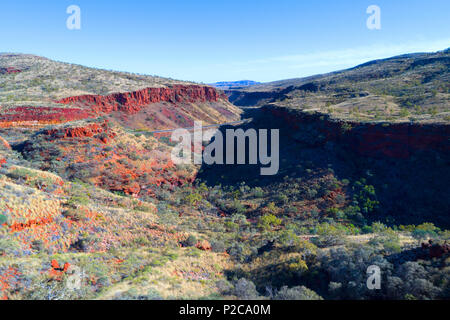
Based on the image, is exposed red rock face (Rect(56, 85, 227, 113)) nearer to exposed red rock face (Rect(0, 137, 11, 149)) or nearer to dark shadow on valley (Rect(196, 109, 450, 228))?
exposed red rock face (Rect(0, 137, 11, 149))

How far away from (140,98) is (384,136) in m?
46.2

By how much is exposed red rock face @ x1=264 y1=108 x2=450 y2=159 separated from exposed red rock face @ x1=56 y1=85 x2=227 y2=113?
3684 cm

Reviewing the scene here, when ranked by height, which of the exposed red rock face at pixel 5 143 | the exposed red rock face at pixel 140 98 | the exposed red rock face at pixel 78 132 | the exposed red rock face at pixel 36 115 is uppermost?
the exposed red rock face at pixel 140 98

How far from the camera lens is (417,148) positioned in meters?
21.1

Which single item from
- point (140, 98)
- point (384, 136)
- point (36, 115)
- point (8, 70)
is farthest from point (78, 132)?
point (8, 70)

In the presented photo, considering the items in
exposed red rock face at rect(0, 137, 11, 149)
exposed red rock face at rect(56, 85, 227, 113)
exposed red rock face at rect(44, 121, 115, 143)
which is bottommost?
exposed red rock face at rect(0, 137, 11, 149)

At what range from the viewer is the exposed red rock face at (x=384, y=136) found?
20.1 m

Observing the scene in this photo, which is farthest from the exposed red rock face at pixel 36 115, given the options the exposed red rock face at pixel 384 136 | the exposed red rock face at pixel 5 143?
the exposed red rock face at pixel 384 136

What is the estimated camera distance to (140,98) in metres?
52.8

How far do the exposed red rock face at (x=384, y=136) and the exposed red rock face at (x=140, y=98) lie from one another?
121 ft

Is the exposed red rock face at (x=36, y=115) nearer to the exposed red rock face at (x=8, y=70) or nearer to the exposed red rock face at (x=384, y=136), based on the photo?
the exposed red rock face at (x=384, y=136)

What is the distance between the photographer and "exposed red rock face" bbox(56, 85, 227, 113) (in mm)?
43750

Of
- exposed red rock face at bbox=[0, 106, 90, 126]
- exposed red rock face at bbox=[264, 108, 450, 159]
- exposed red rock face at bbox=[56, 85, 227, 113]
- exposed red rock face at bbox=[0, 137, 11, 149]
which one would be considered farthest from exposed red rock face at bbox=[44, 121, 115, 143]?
exposed red rock face at bbox=[264, 108, 450, 159]
